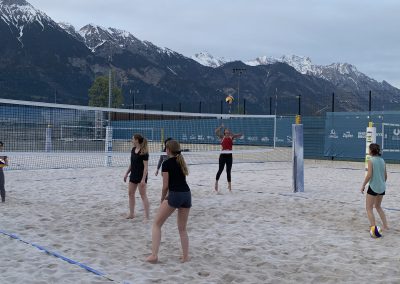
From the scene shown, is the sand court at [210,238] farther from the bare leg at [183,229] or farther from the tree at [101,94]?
the tree at [101,94]

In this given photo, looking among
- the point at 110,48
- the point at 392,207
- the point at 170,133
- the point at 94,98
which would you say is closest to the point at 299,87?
the point at 110,48

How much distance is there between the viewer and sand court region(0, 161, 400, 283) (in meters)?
4.93

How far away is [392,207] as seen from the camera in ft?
29.1

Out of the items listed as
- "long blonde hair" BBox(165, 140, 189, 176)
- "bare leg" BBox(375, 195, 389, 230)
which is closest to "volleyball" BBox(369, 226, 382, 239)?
"bare leg" BBox(375, 195, 389, 230)

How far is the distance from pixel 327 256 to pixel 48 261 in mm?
3247

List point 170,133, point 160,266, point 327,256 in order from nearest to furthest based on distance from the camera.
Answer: point 160,266, point 327,256, point 170,133

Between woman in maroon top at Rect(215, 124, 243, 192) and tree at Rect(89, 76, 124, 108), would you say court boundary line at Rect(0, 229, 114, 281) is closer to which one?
woman in maroon top at Rect(215, 124, 243, 192)

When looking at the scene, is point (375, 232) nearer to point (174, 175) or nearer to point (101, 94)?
point (174, 175)

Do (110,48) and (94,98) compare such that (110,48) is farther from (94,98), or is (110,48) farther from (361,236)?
(361,236)

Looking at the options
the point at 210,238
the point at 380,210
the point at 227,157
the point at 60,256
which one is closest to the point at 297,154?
the point at 227,157

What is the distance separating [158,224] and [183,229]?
293 mm

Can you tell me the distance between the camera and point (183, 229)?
525 centimetres

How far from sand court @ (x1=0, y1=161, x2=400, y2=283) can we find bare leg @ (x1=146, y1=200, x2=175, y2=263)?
0.13 meters

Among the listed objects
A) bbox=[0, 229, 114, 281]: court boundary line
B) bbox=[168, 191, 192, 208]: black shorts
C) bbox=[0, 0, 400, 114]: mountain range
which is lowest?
bbox=[0, 229, 114, 281]: court boundary line
